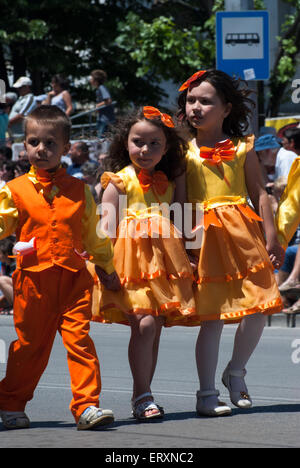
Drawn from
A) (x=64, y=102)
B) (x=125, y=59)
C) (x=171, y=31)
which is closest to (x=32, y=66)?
(x=125, y=59)

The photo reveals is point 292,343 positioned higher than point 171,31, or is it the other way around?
point 171,31

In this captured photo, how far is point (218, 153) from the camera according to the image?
6332 mm

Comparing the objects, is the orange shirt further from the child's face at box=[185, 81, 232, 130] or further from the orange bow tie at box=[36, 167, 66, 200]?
the child's face at box=[185, 81, 232, 130]

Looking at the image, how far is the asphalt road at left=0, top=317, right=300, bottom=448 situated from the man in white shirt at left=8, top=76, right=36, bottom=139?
288 inches

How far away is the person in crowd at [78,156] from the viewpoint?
15.0 meters

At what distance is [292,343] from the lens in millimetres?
9945

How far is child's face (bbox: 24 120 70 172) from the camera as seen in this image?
578cm

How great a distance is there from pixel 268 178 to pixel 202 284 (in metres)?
7.33

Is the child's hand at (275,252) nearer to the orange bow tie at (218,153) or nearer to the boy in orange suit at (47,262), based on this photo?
the orange bow tie at (218,153)

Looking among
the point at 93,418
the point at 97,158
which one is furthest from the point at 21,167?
the point at 93,418

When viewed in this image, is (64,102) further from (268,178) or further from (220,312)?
(220,312)

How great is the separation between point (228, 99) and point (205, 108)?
174 millimetres

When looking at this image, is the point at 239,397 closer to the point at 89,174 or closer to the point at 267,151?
the point at 267,151
